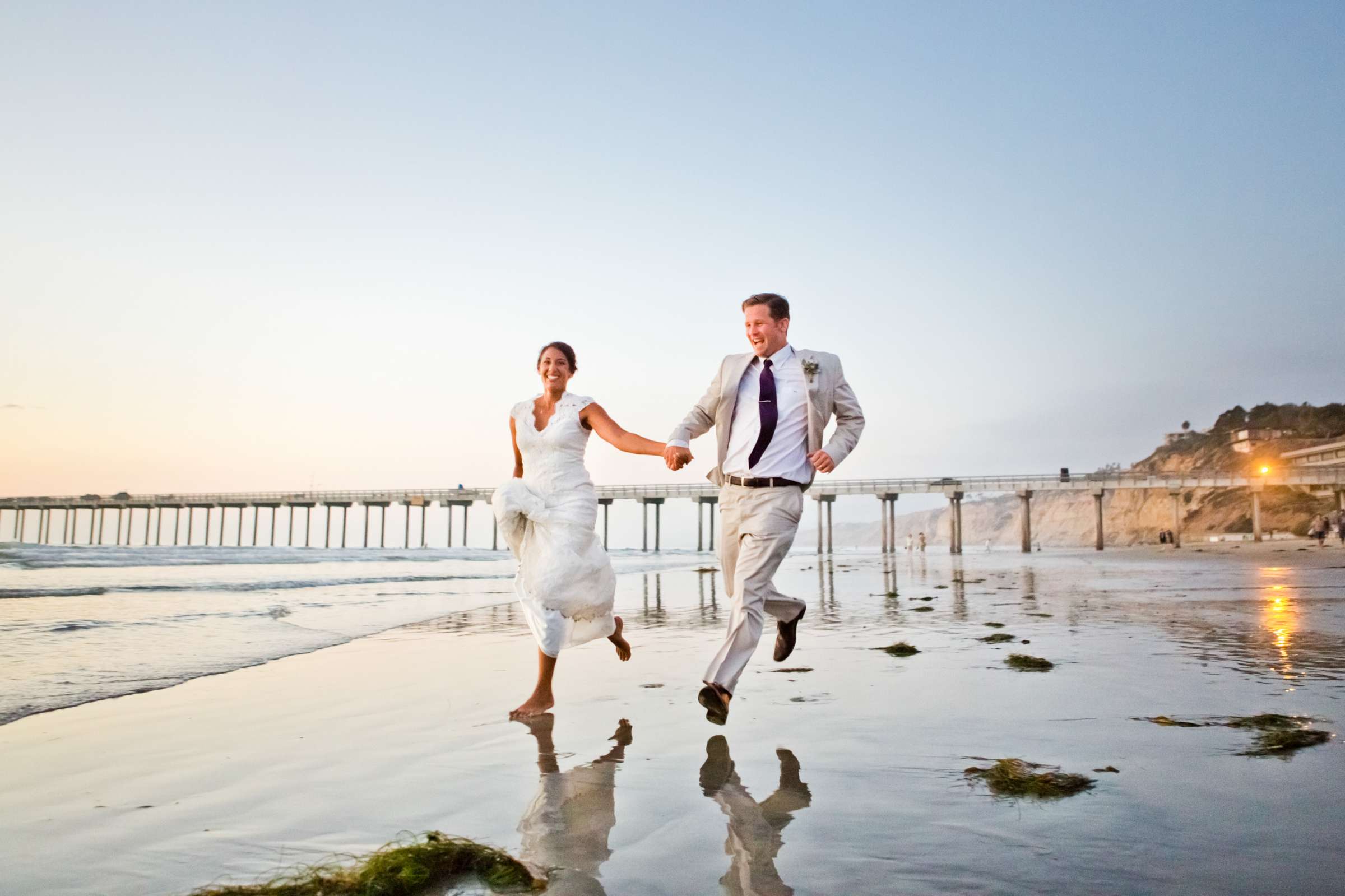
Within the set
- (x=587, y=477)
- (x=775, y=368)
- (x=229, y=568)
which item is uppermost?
(x=775, y=368)

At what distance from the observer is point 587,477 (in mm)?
4535

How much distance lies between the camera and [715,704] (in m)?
3.45

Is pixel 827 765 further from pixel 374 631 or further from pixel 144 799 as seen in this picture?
pixel 374 631

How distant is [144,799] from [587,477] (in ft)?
8.11

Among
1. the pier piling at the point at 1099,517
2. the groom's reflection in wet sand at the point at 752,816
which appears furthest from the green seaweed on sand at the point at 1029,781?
the pier piling at the point at 1099,517

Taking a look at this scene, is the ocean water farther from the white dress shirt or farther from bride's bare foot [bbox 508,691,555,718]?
the white dress shirt

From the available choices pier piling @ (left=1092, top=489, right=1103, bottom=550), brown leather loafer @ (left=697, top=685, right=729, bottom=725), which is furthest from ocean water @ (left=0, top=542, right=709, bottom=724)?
pier piling @ (left=1092, top=489, right=1103, bottom=550)

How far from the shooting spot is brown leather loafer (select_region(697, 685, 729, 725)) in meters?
3.41

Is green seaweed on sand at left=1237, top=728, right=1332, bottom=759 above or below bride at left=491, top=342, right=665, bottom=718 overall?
below

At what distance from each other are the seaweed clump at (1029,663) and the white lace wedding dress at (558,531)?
7.68 ft

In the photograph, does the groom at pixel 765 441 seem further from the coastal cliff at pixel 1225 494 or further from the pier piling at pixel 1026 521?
the coastal cliff at pixel 1225 494

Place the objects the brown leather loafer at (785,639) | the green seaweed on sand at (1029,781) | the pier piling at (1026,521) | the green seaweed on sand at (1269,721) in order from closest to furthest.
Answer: the green seaweed on sand at (1029,781), the green seaweed on sand at (1269,721), the brown leather loafer at (785,639), the pier piling at (1026,521)

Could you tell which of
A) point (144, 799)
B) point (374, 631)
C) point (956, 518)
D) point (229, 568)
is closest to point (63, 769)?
point (144, 799)

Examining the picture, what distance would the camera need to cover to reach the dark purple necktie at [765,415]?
415cm
